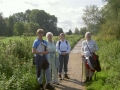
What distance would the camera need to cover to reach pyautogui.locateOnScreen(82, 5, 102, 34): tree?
4409cm

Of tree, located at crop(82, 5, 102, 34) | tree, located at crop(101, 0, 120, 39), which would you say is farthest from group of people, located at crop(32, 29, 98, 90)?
tree, located at crop(82, 5, 102, 34)

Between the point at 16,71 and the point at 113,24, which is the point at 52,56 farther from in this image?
the point at 113,24

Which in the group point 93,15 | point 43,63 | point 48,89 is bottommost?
point 48,89

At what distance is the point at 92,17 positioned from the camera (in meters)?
45.4

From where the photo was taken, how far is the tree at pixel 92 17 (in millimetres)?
44094

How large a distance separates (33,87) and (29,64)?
170 cm

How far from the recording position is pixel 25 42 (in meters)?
12.1

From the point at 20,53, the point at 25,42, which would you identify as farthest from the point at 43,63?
the point at 25,42

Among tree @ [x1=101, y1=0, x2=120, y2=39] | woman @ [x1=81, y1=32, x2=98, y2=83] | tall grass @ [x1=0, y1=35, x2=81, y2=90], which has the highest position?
tree @ [x1=101, y1=0, x2=120, y2=39]

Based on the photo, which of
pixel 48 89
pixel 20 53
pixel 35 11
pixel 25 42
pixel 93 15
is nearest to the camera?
pixel 48 89

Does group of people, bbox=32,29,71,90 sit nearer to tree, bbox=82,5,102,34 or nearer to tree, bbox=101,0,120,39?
tree, bbox=101,0,120,39

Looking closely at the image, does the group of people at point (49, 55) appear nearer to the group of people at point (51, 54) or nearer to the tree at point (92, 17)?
the group of people at point (51, 54)

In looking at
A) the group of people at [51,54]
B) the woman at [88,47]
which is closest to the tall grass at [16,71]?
the group of people at [51,54]

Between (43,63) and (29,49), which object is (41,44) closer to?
(43,63)
